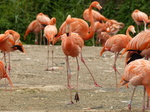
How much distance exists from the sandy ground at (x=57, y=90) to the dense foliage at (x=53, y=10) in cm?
484

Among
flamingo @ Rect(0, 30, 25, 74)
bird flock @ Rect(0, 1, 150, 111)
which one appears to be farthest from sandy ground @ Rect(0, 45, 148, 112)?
flamingo @ Rect(0, 30, 25, 74)

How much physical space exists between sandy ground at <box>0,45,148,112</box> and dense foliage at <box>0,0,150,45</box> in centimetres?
484

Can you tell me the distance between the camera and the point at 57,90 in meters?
6.64

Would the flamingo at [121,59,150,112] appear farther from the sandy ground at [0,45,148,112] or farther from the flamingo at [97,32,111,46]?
the flamingo at [97,32,111,46]

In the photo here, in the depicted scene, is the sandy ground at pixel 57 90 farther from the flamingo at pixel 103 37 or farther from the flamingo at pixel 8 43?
the flamingo at pixel 103 37

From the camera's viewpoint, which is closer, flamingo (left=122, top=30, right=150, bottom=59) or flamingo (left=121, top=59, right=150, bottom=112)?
flamingo (left=121, top=59, right=150, bottom=112)

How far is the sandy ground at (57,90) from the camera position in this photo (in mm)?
5543

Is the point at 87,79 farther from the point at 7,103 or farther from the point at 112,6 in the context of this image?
the point at 112,6

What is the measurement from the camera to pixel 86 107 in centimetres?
556

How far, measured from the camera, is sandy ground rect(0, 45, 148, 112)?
5543mm

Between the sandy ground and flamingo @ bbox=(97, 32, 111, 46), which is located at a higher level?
flamingo @ bbox=(97, 32, 111, 46)

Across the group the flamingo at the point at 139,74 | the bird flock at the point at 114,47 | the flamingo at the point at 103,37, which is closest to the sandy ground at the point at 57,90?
the bird flock at the point at 114,47

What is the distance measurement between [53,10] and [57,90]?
886cm

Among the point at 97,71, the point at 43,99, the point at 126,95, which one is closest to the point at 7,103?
the point at 43,99
